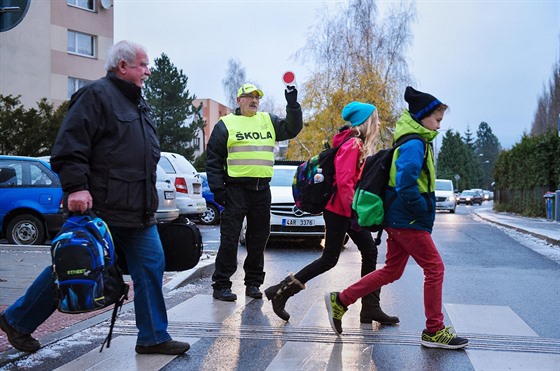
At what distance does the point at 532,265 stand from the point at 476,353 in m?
6.02

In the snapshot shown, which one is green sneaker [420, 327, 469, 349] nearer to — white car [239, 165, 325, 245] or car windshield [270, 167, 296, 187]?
white car [239, 165, 325, 245]

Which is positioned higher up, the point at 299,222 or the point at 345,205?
the point at 345,205

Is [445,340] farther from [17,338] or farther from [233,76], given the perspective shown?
[233,76]

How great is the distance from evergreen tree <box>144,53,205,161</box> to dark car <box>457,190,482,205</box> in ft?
92.7

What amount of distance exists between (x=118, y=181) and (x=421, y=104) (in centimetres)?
229

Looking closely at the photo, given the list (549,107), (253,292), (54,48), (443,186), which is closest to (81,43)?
(54,48)

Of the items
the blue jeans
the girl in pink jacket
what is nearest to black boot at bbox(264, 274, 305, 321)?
A: the girl in pink jacket

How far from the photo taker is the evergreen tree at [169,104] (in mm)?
51469

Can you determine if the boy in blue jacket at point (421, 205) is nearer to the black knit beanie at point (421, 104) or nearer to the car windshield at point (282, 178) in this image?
the black knit beanie at point (421, 104)

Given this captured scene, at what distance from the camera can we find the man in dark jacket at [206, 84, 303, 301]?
21.9ft

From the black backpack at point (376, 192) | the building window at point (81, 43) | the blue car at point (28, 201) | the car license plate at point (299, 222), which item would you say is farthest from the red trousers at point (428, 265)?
the building window at point (81, 43)

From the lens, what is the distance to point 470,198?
6550 centimetres

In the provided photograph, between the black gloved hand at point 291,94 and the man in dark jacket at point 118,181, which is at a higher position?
the black gloved hand at point 291,94

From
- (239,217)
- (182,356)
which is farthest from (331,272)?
(182,356)
